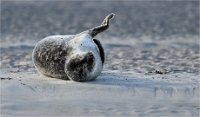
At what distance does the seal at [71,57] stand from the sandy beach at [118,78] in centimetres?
13

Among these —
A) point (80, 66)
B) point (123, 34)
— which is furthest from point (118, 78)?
point (123, 34)

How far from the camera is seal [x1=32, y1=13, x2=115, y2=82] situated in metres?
6.41

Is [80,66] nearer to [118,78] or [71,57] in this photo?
[71,57]

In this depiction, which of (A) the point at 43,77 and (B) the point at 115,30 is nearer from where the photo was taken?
(A) the point at 43,77

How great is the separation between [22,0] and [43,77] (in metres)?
22.0

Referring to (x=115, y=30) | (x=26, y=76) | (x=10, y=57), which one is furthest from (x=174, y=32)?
(x=26, y=76)

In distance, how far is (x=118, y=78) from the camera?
23.3 ft

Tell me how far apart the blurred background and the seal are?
1639 millimetres

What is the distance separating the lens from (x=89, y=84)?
21.1ft

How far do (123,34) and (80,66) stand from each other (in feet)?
27.6

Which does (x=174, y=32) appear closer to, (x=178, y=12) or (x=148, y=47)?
(x=148, y=47)

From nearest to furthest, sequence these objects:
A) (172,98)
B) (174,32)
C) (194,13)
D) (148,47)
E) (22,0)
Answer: (172,98) < (148,47) < (174,32) < (194,13) < (22,0)

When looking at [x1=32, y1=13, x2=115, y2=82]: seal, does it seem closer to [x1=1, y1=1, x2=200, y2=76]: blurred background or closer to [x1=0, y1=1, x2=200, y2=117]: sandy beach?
[x1=0, y1=1, x2=200, y2=117]: sandy beach

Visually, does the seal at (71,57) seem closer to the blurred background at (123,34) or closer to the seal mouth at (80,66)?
the seal mouth at (80,66)
